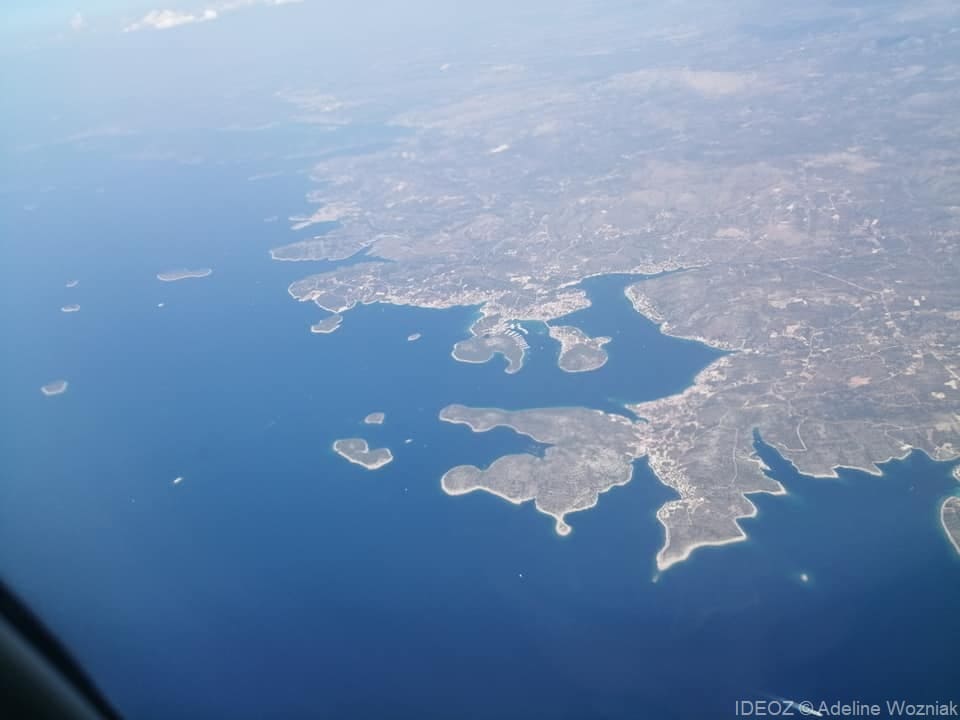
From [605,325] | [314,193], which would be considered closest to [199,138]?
[314,193]

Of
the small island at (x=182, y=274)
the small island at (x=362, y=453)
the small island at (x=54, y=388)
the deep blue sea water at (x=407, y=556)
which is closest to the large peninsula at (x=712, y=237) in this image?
the deep blue sea water at (x=407, y=556)

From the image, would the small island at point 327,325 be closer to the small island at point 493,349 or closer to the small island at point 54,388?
the small island at point 493,349

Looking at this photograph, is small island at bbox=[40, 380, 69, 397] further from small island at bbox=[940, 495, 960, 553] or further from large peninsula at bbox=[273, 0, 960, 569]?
small island at bbox=[940, 495, 960, 553]

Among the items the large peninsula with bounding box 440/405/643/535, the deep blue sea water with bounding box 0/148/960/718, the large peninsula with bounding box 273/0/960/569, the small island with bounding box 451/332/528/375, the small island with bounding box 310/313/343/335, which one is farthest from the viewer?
the small island with bounding box 310/313/343/335

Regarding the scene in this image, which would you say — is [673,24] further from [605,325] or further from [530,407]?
[530,407]

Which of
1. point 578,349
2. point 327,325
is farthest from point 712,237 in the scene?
point 327,325

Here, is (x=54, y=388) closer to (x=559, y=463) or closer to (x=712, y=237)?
(x=559, y=463)

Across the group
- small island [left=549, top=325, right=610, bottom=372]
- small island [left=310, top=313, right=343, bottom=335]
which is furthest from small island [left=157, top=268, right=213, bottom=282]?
small island [left=549, top=325, right=610, bottom=372]
